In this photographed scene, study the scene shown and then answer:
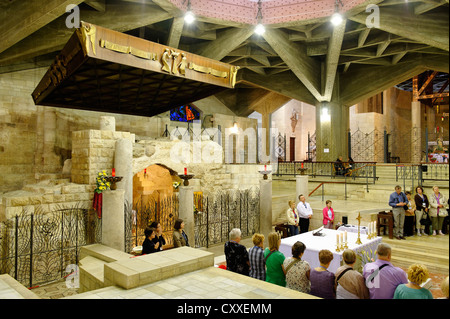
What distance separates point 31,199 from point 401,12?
12.2 m

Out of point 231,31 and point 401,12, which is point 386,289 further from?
point 231,31

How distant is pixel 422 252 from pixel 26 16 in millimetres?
11159

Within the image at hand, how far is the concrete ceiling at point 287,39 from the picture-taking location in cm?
979

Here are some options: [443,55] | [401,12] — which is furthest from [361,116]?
[401,12]

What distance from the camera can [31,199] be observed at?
721 cm

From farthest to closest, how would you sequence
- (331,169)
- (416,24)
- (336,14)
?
(331,169) → (416,24) → (336,14)

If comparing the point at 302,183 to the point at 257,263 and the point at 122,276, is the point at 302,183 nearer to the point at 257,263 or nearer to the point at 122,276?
the point at 257,263

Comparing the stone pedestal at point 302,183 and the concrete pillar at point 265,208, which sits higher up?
the stone pedestal at point 302,183

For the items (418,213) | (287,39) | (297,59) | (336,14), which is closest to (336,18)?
(336,14)

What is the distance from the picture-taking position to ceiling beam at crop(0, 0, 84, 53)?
7.68 m

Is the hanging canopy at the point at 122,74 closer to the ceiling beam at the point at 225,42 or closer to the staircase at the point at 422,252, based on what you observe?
the ceiling beam at the point at 225,42

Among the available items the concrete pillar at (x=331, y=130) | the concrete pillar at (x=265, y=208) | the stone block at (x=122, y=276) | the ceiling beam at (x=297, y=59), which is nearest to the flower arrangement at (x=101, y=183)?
the stone block at (x=122, y=276)

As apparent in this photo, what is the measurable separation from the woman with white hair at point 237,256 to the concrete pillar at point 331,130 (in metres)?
13.5

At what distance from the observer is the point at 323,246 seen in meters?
5.73
